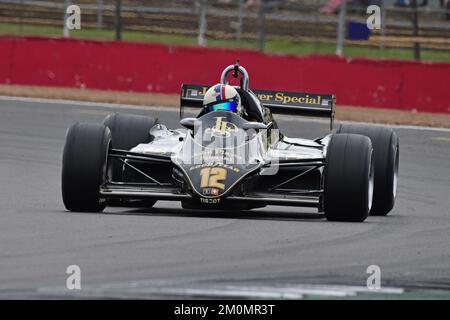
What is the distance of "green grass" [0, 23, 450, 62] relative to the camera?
1235 inches

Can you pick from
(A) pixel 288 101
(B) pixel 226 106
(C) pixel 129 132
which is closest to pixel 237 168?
(B) pixel 226 106

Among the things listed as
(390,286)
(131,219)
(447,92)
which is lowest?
(390,286)

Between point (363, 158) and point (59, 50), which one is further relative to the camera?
point (59, 50)

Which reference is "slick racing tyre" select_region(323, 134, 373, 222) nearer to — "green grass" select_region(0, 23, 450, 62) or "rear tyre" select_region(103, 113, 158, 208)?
"rear tyre" select_region(103, 113, 158, 208)

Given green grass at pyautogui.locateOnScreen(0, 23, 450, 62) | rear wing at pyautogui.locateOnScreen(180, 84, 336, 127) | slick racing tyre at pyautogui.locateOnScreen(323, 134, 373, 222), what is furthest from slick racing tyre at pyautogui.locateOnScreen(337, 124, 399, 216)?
green grass at pyautogui.locateOnScreen(0, 23, 450, 62)

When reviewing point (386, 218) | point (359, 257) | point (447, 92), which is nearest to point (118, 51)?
point (447, 92)

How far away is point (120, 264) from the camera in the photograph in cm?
1016

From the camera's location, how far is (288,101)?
1563 cm

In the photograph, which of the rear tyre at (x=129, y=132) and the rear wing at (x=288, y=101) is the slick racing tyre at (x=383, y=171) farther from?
the rear tyre at (x=129, y=132)

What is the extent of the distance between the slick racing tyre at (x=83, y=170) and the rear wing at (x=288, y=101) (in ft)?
7.33

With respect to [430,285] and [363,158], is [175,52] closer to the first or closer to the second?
[363,158]

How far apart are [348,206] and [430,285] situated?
11.3 feet

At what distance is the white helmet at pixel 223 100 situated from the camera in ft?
47.1

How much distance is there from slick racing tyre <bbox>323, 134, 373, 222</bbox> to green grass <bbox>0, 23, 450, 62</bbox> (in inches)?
686
